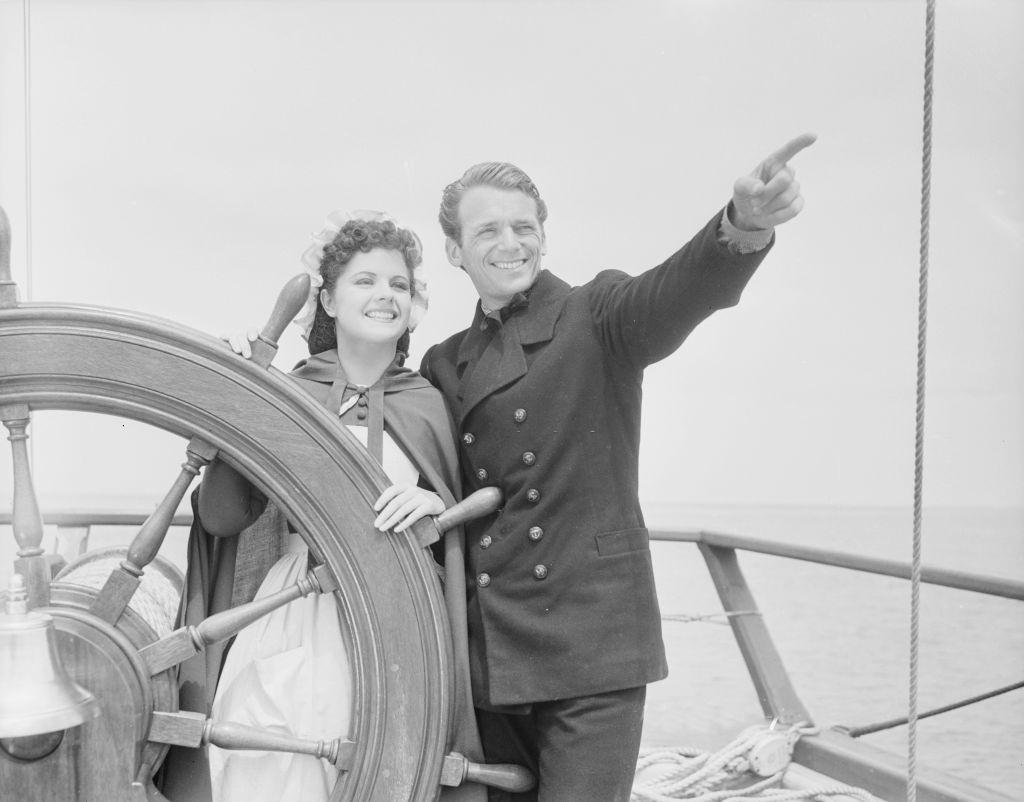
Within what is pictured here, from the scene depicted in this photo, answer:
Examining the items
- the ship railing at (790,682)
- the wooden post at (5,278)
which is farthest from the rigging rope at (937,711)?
the wooden post at (5,278)

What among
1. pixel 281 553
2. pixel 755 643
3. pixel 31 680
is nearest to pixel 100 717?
pixel 31 680

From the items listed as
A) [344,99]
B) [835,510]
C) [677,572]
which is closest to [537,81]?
[344,99]

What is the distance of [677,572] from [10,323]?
12.9 m

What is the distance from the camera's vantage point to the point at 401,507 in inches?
54.1

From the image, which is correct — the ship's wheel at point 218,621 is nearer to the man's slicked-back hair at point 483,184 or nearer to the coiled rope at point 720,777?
the man's slicked-back hair at point 483,184

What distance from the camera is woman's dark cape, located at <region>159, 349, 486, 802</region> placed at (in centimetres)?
144

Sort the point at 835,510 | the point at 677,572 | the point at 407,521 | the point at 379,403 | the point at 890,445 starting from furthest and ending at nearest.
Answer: the point at 677,572, the point at 890,445, the point at 835,510, the point at 379,403, the point at 407,521

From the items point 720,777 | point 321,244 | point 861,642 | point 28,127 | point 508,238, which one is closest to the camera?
point 508,238

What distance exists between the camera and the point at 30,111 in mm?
2006

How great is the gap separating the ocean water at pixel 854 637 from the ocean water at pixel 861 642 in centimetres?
2

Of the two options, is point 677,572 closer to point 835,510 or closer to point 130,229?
point 835,510

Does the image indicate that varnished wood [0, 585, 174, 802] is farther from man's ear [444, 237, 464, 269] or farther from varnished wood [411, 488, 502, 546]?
man's ear [444, 237, 464, 269]

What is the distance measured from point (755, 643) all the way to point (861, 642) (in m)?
10.7

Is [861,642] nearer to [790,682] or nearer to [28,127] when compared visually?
[790,682]
